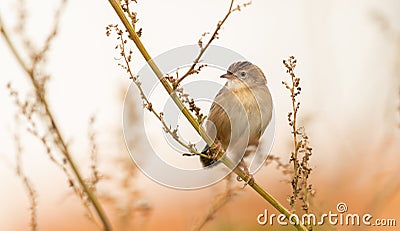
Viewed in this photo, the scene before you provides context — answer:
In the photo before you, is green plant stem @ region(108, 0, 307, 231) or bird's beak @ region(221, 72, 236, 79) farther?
bird's beak @ region(221, 72, 236, 79)

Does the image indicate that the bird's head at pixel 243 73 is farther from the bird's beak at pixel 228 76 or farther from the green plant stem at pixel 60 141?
the green plant stem at pixel 60 141

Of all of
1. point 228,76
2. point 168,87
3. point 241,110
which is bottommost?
point 168,87

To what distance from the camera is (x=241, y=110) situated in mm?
1088

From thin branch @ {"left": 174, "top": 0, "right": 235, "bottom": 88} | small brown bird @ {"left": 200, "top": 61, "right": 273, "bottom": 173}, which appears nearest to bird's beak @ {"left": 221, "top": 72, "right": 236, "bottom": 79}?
small brown bird @ {"left": 200, "top": 61, "right": 273, "bottom": 173}

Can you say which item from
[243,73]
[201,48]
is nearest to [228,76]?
[243,73]

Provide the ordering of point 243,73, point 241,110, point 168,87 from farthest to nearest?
point 243,73, point 241,110, point 168,87

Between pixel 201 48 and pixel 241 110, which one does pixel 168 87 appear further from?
pixel 241 110

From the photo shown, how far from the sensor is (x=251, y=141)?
1.05 metres

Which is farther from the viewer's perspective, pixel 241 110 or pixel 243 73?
pixel 243 73

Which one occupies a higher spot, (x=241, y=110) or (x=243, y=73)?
(x=243, y=73)

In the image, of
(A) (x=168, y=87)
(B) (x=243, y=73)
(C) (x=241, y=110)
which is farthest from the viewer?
(B) (x=243, y=73)

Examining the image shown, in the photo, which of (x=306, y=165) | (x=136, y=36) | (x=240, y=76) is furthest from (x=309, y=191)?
(x=240, y=76)

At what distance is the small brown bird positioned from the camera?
40.4 inches

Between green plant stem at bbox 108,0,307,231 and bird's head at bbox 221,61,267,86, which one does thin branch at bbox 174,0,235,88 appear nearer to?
green plant stem at bbox 108,0,307,231
